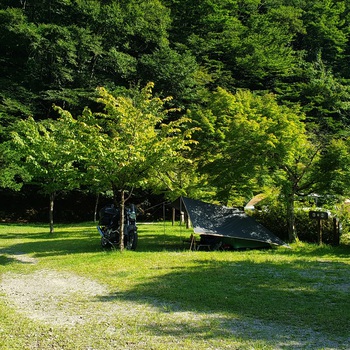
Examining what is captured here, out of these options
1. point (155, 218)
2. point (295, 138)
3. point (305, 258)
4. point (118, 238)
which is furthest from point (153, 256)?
point (155, 218)

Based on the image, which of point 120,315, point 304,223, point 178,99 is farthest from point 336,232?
point 178,99

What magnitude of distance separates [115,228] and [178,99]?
20.4m

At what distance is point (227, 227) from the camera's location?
13.7 metres

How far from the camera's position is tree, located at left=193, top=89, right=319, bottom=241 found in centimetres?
1384

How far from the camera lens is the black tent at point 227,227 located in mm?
13438

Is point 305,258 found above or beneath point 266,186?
beneath

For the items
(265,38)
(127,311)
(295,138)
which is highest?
(265,38)

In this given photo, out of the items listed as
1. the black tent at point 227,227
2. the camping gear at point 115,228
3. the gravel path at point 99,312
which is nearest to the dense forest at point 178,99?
the camping gear at point 115,228

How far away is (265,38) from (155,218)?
20109 millimetres

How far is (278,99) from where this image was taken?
119 feet

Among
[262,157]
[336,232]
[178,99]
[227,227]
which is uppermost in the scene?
[178,99]

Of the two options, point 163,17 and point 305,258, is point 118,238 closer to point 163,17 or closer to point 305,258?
point 305,258

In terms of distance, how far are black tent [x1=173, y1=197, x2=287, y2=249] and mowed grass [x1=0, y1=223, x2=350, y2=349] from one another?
3.88 feet

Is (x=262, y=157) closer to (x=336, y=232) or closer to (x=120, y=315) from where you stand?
(x=336, y=232)
